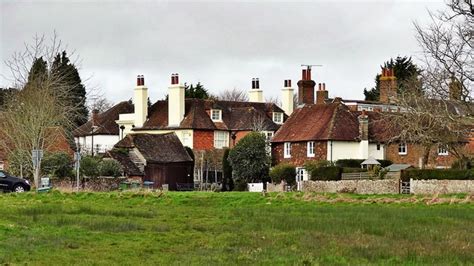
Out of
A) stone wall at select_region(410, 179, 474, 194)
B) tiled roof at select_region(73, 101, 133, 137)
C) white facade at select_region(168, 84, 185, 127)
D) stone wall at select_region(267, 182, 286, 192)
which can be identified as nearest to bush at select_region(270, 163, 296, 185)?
stone wall at select_region(267, 182, 286, 192)

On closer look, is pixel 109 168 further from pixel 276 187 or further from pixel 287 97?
pixel 287 97

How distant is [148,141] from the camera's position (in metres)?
86.4

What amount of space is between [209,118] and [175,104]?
3.95 metres

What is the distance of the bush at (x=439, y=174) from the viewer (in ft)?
182

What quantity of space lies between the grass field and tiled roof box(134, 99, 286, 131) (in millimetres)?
53169

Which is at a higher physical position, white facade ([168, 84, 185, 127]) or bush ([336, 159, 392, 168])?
white facade ([168, 84, 185, 127])

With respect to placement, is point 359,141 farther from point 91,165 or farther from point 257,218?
point 257,218

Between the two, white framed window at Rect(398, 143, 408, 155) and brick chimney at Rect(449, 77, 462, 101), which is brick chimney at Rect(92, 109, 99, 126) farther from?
brick chimney at Rect(449, 77, 462, 101)

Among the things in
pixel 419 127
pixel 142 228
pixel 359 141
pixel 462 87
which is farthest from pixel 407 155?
pixel 142 228

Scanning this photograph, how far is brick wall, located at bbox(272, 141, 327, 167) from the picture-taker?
256 feet

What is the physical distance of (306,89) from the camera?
287 ft

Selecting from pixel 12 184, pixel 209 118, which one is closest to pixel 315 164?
pixel 209 118

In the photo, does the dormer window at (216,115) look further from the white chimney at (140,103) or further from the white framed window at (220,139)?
the white chimney at (140,103)

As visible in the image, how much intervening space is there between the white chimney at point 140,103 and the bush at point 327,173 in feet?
111
